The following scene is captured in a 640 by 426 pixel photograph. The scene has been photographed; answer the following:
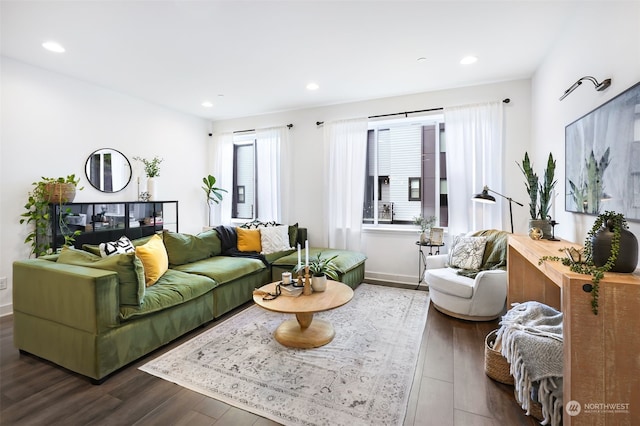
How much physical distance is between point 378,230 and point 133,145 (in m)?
3.76

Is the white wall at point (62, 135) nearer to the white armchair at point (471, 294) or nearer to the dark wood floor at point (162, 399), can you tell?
the dark wood floor at point (162, 399)

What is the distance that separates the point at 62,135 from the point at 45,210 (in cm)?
93

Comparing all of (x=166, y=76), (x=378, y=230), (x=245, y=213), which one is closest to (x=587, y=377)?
(x=378, y=230)

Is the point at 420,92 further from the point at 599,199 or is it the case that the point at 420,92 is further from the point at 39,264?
the point at 39,264

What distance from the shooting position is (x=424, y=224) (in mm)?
4152

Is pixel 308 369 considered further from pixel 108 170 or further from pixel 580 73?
pixel 108 170

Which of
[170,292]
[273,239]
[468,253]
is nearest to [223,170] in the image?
[273,239]

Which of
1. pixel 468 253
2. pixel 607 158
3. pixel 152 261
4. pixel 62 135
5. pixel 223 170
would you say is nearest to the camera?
pixel 607 158

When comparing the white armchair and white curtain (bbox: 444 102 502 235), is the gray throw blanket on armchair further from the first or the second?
white curtain (bbox: 444 102 502 235)

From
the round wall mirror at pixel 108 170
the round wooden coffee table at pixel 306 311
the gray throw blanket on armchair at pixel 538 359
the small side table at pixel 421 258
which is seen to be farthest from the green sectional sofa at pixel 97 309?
the small side table at pixel 421 258

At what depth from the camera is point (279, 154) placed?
197 inches

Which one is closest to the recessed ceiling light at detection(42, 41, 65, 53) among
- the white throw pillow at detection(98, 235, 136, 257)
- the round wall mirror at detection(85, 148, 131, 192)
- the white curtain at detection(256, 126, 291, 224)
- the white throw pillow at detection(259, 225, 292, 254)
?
the round wall mirror at detection(85, 148, 131, 192)

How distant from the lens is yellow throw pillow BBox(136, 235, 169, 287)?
2.72 meters

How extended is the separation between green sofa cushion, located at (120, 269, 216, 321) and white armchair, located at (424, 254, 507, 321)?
7.73 feet
